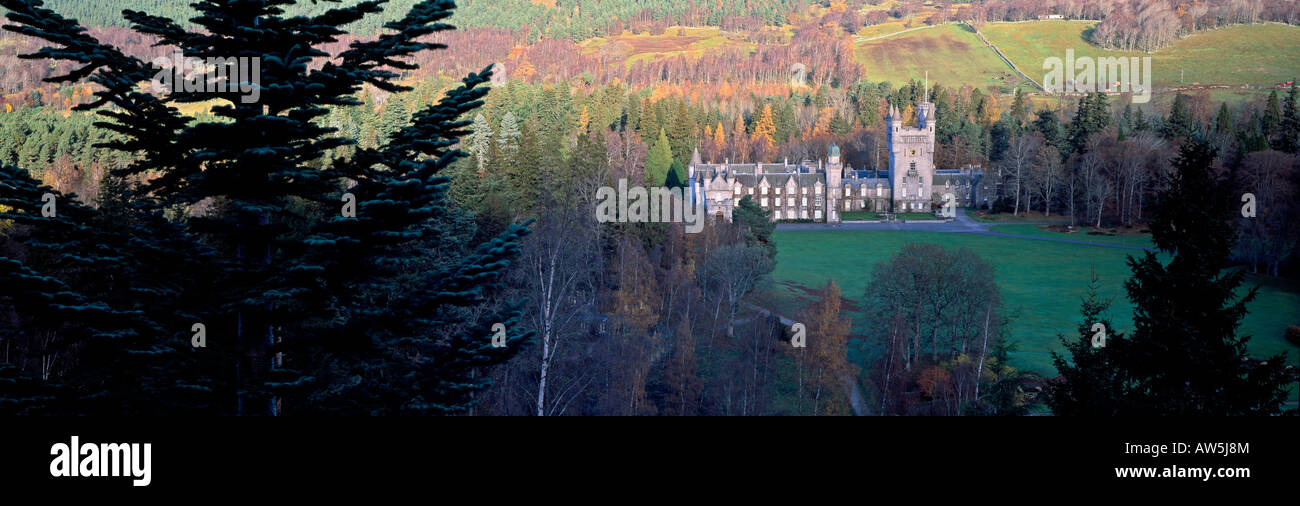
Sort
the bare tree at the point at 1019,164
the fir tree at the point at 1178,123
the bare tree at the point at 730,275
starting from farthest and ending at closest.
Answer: the fir tree at the point at 1178,123, the bare tree at the point at 1019,164, the bare tree at the point at 730,275

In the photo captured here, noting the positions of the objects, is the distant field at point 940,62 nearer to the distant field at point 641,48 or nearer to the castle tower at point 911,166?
the distant field at point 641,48

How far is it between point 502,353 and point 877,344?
1440 inches

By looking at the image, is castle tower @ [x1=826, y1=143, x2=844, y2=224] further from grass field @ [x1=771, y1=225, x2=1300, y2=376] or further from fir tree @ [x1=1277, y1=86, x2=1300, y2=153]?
fir tree @ [x1=1277, y1=86, x2=1300, y2=153]

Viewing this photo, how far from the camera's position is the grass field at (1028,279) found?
5003 cm

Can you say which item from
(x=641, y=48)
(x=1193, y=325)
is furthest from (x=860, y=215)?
(x=641, y=48)

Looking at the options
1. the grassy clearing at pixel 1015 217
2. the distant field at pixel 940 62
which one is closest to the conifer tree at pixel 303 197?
the grassy clearing at pixel 1015 217

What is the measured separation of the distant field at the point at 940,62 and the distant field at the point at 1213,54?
5892mm

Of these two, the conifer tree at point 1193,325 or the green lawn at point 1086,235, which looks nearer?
the conifer tree at point 1193,325

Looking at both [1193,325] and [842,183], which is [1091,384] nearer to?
[1193,325]

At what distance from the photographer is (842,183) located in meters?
103

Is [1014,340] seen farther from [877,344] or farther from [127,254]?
[127,254]

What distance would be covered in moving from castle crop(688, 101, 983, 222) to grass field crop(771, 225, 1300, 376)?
965 cm

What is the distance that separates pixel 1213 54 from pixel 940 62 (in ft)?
157

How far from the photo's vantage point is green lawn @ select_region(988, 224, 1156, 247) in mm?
80062
